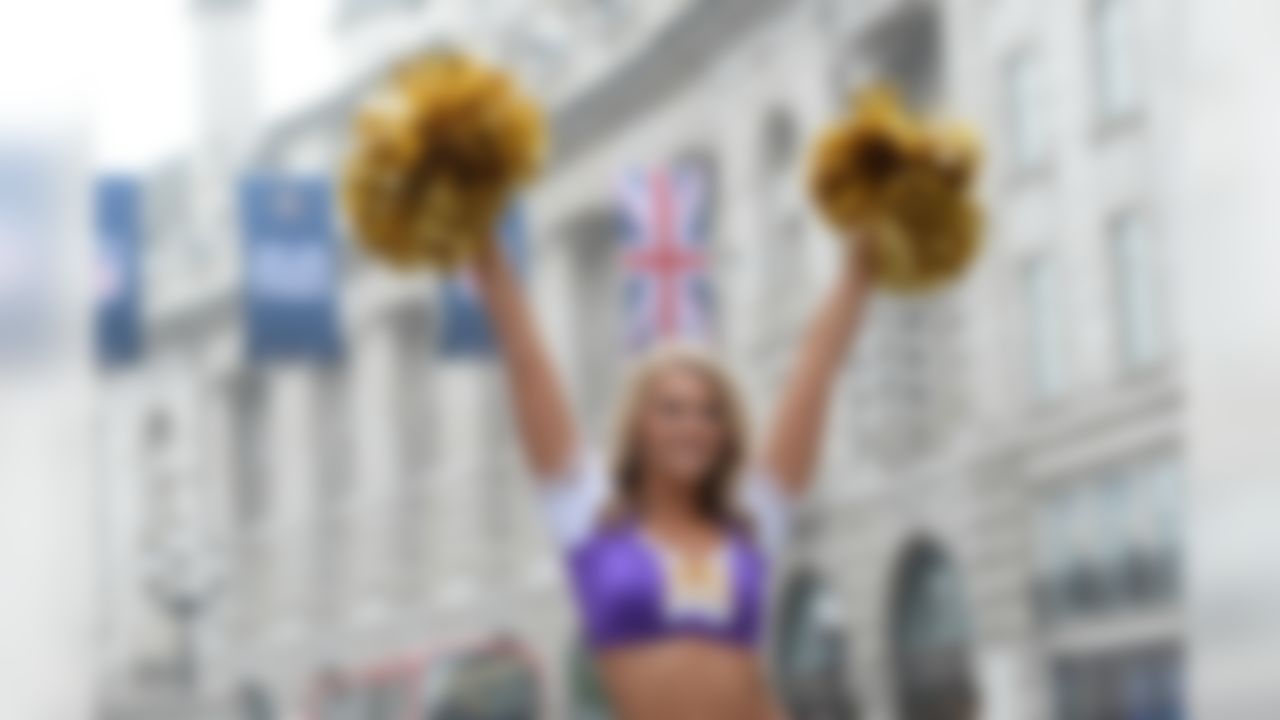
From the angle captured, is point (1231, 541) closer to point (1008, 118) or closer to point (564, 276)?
point (1008, 118)

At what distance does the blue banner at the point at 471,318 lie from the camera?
2.08m

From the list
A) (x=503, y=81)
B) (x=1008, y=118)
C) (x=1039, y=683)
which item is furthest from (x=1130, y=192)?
(x=503, y=81)

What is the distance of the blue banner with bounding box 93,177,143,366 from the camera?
2.11m

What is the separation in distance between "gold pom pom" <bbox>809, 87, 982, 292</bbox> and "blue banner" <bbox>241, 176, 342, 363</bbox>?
60 centimetres

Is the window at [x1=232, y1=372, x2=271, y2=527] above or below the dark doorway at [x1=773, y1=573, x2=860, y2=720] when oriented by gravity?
above

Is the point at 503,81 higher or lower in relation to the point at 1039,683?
higher

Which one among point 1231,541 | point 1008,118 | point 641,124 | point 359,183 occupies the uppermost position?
point 641,124

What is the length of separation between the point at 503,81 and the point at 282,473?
92cm

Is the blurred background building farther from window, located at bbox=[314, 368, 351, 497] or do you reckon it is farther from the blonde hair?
the blonde hair

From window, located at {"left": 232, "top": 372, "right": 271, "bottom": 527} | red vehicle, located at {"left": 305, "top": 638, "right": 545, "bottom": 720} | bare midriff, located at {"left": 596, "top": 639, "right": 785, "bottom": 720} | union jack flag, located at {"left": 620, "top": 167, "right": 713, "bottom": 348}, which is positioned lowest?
bare midriff, located at {"left": 596, "top": 639, "right": 785, "bottom": 720}

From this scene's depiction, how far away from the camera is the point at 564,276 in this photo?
211cm

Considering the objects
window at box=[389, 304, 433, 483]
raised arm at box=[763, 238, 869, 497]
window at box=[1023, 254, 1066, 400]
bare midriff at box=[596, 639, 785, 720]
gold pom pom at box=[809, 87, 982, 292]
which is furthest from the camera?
window at box=[389, 304, 433, 483]

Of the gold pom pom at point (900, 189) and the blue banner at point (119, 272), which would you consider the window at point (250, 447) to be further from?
the gold pom pom at point (900, 189)

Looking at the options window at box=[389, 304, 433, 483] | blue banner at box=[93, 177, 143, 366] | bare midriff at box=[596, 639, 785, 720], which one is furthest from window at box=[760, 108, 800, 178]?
bare midriff at box=[596, 639, 785, 720]
